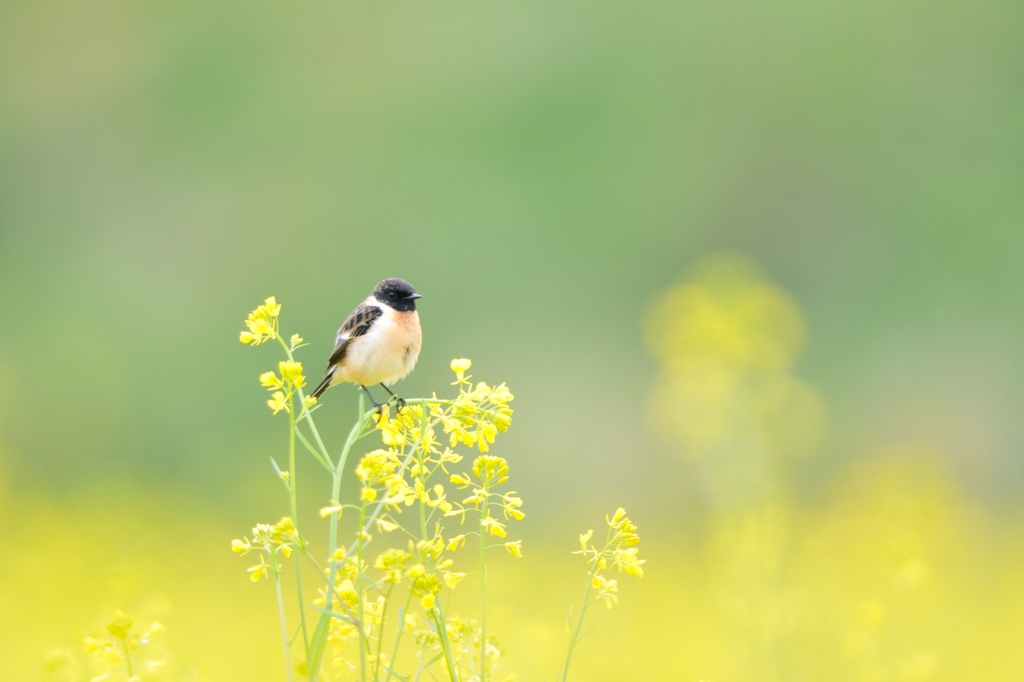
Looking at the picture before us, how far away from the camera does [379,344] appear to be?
14.3ft

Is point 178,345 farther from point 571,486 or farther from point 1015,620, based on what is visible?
point 1015,620

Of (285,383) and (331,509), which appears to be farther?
(285,383)

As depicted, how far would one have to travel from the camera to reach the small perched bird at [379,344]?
172 inches

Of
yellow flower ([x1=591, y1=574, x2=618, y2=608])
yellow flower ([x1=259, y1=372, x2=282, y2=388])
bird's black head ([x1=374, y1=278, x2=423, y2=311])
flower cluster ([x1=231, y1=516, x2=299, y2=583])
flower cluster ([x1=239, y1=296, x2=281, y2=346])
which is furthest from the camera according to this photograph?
bird's black head ([x1=374, y1=278, x2=423, y2=311])

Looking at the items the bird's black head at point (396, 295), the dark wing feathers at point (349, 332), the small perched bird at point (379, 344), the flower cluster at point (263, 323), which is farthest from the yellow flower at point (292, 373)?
the bird's black head at point (396, 295)

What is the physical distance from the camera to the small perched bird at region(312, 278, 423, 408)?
436 cm

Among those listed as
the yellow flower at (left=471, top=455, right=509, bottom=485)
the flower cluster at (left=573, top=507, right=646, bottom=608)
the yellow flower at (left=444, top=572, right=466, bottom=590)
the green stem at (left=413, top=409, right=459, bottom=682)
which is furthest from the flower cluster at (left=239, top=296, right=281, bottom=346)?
the flower cluster at (left=573, top=507, right=646, bottom=608)

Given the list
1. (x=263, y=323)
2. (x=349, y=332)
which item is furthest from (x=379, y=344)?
(x=263, y=323)

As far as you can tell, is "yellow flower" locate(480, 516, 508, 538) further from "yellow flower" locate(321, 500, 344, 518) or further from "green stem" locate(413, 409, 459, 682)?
"yellow flower" locate(321, 500, 344, 518)

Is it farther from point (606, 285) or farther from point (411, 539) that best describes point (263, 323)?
point (606, 285)

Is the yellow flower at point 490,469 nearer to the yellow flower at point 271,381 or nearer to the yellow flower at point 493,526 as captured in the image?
the yellow flower at point 493,526

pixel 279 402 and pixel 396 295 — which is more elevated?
pixel 396 295

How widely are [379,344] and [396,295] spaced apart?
454 millimetres

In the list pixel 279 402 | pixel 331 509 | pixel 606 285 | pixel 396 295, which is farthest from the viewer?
pixel 606 285
